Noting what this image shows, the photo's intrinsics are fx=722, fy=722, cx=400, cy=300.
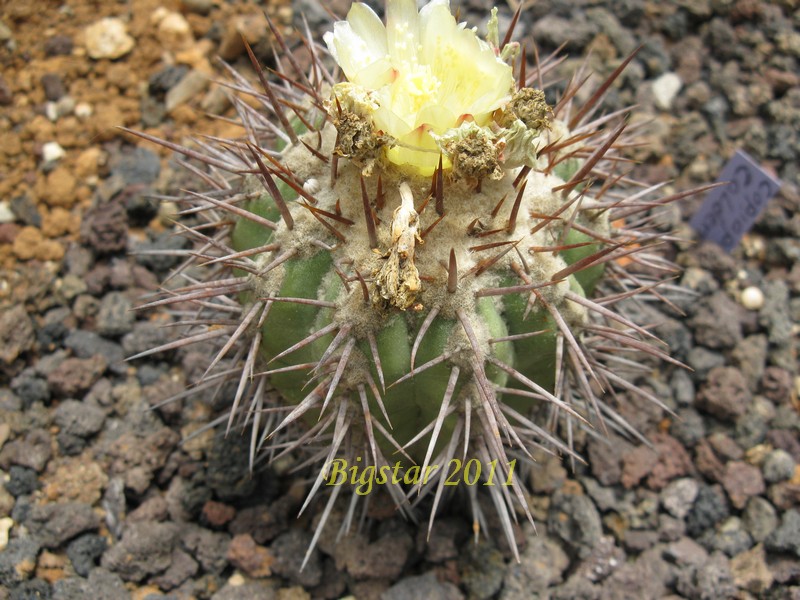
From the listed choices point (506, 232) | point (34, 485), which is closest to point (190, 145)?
point (34, 485)

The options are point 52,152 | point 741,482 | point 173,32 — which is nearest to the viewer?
point 741,482

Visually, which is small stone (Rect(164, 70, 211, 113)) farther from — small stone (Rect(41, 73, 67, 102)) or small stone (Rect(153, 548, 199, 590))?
small stone (Rect(153, 548, 199, 590))

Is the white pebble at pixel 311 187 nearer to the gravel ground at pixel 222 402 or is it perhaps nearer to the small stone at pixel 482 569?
the gravel ground at pixel 222 402

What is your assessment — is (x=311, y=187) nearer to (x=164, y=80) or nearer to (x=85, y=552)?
(x=85, y=552)

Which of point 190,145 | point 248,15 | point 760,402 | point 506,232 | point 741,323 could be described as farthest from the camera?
point 248,15

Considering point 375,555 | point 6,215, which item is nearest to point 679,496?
point 375,555

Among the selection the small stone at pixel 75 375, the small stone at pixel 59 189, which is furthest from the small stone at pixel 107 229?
the small stone at pixel 75 375

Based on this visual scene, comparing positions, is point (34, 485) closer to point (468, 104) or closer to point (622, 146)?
point (468, 104)

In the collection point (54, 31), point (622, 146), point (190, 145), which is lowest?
point (190, 145)
